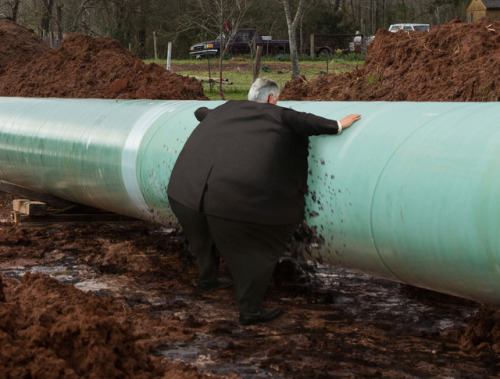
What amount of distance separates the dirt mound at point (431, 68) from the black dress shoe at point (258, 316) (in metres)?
3.57

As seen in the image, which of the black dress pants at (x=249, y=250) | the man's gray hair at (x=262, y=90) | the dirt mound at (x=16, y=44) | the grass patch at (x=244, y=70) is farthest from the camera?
the grass patch at (x=244, y=70)

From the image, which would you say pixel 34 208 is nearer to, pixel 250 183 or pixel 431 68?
pixel 250 183

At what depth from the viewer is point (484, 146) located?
134 inches

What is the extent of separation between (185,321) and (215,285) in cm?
70

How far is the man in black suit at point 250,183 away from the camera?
4.20 meters

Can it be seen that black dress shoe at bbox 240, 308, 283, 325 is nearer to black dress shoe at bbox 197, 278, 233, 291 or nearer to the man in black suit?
the man in black suit

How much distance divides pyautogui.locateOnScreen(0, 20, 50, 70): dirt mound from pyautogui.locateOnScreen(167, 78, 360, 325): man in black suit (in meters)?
10.1

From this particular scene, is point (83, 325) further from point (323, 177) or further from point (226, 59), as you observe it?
point (226, 59)

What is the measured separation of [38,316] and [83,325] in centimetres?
Result: 31

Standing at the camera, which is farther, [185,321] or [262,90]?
[262,90]

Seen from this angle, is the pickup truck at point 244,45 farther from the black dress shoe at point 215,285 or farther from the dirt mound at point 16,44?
the black dress shoe at point 215,285

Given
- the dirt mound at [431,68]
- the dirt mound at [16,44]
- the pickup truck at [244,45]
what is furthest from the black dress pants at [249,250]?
the pickup truck at [244,45]

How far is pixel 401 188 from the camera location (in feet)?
12.1

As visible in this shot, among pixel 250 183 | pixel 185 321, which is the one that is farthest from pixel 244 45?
pixel 250 183
